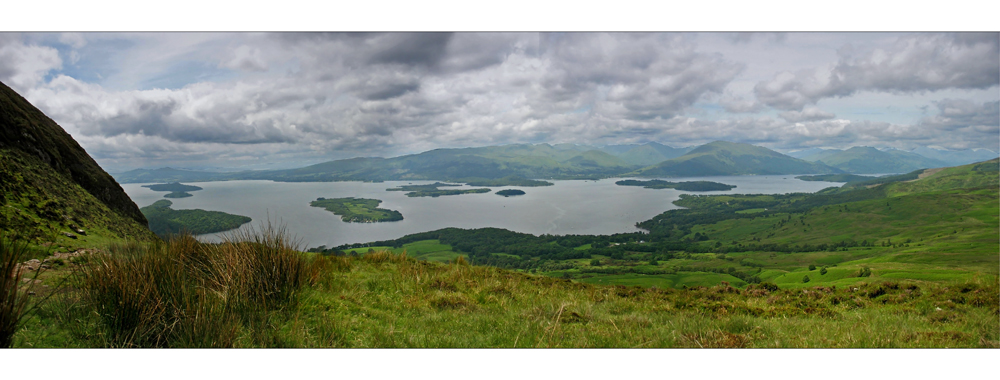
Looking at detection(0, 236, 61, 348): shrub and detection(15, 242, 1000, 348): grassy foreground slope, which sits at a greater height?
detection(0, 236, 61, 348): shrub

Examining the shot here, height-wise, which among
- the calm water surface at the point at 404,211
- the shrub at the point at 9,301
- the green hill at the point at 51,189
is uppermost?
the green hill at the point at 51,189

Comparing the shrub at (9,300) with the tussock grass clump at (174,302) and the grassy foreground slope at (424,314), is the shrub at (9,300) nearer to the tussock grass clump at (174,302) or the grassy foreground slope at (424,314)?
the grassy foreground slope at (424,314)

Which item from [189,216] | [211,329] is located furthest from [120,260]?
[189,216]

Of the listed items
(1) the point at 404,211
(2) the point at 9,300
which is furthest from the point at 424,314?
(1) the point at 404,211

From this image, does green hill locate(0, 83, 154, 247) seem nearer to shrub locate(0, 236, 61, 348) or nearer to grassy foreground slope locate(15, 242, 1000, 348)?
grassy foreground slope locate(15, 242, 1000, 348)

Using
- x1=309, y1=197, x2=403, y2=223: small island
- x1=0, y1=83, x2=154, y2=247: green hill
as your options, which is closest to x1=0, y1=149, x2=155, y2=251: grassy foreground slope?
x1=0, y1=83, x2=154, y2=247: green hill

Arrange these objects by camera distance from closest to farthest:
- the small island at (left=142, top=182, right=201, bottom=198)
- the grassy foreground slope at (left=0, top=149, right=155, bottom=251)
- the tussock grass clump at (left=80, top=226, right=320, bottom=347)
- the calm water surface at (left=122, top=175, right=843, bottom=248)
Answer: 1. the tussock grass clump at (left=80, top=226, right=320, bottom=347)
2. the grassy foreground slope at (left=0, top=149, right=155, bottom=251)
3. the calm water surface at (left=122, top=175, right=843, bottom=248)
4. the small island at (left=142, top=182, right=201, bottom=198)

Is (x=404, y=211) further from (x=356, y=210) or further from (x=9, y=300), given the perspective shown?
(x=9, y=300)

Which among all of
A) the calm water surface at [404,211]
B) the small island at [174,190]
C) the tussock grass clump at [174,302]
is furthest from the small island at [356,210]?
the tussock grass clump at [174,302]
